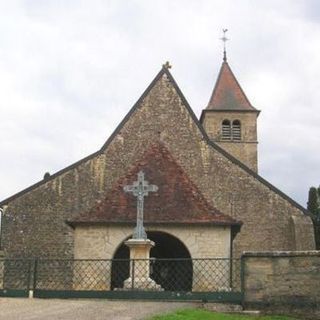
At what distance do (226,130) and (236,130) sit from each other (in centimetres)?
60

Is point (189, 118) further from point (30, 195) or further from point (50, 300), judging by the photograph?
point (50, 300)

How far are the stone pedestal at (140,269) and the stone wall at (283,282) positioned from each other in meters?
2.11

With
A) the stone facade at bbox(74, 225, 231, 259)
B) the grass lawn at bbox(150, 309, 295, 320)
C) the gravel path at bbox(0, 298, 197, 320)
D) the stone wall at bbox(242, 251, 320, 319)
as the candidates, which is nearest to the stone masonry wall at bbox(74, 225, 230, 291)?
the stone facade at bbox(74, 225, 231, 259)

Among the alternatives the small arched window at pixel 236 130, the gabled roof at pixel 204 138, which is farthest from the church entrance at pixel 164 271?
the small arched window at pixel 236 130

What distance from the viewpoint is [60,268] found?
64.6 feet

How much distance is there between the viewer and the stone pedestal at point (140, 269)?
12.3 meters

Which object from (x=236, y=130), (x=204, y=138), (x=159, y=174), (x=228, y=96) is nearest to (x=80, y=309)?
(x=159, y=174)

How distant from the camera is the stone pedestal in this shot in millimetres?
12273

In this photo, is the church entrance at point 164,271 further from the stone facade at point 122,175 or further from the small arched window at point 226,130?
the small arched window at point 226,130

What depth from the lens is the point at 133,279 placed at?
40.1 ft

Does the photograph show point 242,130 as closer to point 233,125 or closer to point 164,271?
point 233,125

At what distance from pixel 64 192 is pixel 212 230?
25.5ft

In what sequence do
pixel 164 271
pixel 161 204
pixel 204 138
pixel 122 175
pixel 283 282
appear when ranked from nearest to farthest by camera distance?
pixel 283 282, pixel 161 204, pixel 164 271, pixel 122 175, pixel 204 138

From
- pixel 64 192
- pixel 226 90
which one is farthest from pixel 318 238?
pixel 64 192
